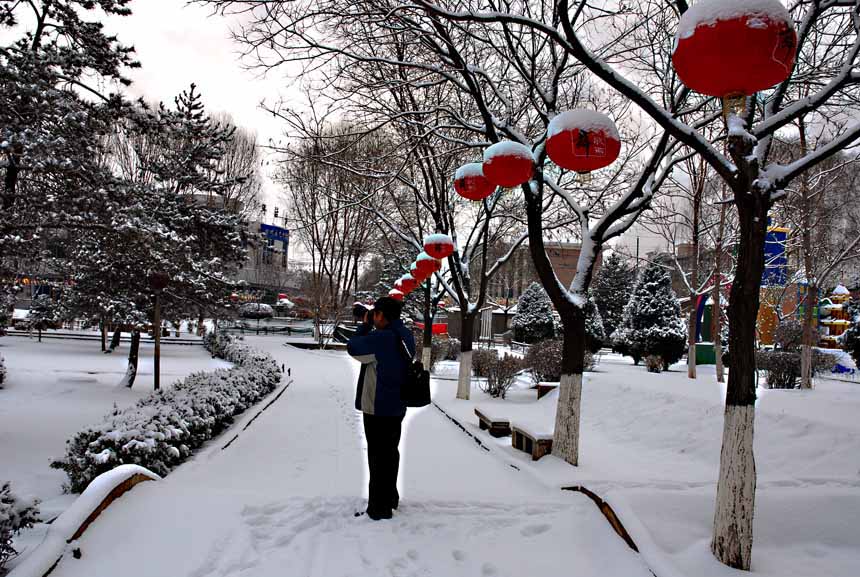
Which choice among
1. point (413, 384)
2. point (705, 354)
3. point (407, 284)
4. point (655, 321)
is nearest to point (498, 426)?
point (413, 384)

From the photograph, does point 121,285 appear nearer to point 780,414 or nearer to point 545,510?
point 545,510

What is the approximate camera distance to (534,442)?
23.9 feet

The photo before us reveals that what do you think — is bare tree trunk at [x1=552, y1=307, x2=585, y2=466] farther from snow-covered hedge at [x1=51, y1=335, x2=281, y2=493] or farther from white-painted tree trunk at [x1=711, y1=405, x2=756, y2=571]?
snow-covered hedge at [x1=51, y1=335, x2=281, y2=493]

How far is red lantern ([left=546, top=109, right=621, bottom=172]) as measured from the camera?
5.03m

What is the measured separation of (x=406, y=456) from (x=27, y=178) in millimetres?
A: 7506

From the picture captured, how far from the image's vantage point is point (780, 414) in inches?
320

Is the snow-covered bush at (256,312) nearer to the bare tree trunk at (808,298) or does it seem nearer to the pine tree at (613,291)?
the pine tree at (613,291)

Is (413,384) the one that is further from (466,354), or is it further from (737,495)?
→ (466,354)

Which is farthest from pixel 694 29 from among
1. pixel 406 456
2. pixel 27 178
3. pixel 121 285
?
pixel 121 285

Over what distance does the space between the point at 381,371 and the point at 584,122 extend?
2.88 meters

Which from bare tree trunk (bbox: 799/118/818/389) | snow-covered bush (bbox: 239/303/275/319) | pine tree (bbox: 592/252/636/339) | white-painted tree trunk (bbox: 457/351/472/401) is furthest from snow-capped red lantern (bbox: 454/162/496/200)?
snow-covered bush (bbox: 239/303/275/319)

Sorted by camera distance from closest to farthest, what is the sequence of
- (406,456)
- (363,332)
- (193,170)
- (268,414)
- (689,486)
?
(363,332)
(689,486)
(406,456)
(268,414)
(193,170)

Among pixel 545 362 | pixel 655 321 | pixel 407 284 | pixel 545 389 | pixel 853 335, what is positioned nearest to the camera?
pixel 545 389

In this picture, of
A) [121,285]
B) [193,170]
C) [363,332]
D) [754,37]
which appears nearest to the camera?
[754,37]
